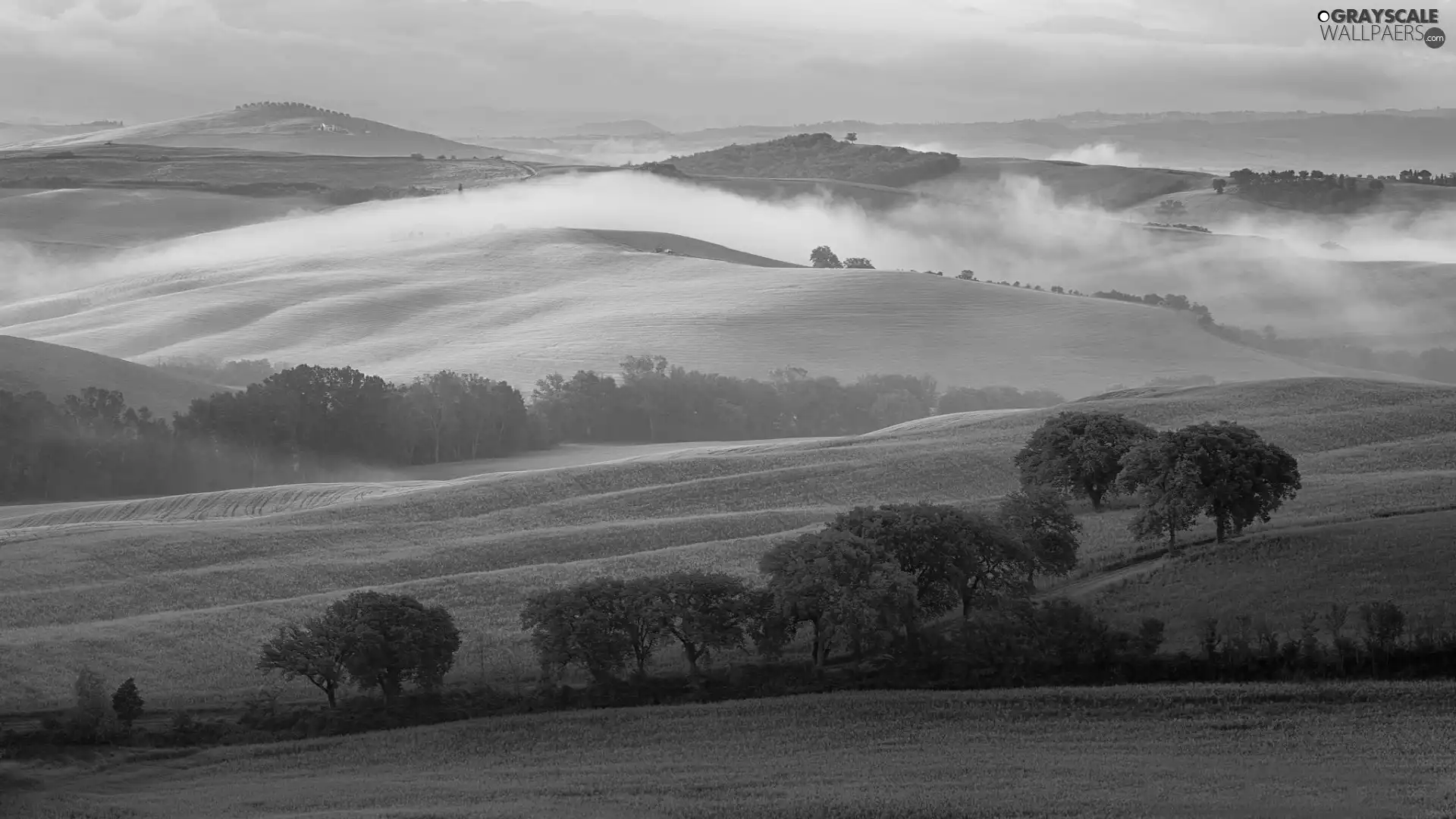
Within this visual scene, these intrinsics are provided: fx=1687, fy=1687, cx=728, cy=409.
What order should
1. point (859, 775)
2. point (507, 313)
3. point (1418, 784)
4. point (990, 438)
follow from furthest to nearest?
point (507, 313), point (990, 438), point (859, 775), point (1418, 784)

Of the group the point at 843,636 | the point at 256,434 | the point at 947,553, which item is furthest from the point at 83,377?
the point at 843,636

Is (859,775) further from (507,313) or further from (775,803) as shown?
(507,313)

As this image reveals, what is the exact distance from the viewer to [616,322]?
145500 millimetres

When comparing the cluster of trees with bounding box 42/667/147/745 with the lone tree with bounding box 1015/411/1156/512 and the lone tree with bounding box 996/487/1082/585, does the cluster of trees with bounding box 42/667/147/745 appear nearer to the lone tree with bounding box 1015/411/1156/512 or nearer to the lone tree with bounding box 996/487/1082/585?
the lone tree with bounding box 996/487/1082/585

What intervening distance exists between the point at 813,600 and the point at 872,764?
10948 millimetres

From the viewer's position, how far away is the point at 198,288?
556 feet

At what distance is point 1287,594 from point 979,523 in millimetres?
10266

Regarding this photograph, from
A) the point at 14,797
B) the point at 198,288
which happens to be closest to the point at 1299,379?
the point at 14,797

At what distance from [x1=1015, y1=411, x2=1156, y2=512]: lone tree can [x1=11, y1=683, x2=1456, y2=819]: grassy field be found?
979 inches

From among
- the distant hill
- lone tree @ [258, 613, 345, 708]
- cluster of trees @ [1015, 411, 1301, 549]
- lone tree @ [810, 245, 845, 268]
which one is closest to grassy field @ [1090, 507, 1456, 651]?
cluster of trees @ [1015, 411, 1301, 549]

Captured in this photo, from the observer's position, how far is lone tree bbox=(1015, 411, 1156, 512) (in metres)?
69.0

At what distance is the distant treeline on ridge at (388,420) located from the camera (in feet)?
324

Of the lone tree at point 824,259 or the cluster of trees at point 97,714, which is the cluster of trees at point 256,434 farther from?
the lone tree at point 824,259

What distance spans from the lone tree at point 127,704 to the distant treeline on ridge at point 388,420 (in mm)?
52326
